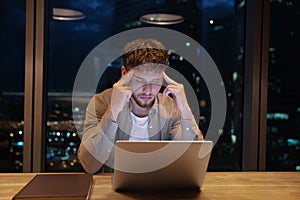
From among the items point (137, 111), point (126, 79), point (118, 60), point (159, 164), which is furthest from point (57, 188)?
point (118, 60)

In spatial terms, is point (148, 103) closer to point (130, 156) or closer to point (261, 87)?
point (130, 156)

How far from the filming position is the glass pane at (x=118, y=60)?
2387 millimetres

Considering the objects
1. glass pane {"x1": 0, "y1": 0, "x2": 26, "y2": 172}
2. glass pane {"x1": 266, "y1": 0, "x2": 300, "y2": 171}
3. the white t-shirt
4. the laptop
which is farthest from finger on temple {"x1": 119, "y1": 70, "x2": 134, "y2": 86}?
glass pane {"x1": 266, "y1": 0, "x2": 300, "y2": 171}

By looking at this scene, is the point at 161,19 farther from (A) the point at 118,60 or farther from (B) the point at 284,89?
(B) the point at 284,89

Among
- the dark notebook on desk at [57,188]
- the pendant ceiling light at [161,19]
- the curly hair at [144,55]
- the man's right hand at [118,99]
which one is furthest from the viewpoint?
the pendant ceiling light at [161,19]

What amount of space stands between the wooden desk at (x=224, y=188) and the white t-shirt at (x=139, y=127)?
400mm

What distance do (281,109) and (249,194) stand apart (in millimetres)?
1742

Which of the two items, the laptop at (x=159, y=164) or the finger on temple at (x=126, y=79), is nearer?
the laptop at (x=159, y=164)

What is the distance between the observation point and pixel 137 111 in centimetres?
177

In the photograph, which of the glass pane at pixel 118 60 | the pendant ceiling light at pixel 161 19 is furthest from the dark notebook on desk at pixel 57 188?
the pendant ceiling light at pixel 161 19

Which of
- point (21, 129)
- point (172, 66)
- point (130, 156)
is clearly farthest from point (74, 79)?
point (130, 156)

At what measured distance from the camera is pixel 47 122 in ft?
7.64

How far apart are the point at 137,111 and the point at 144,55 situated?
30 cm

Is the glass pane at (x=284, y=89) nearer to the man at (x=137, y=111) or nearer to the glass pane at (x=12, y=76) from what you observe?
the man at (x=137, y=111)
